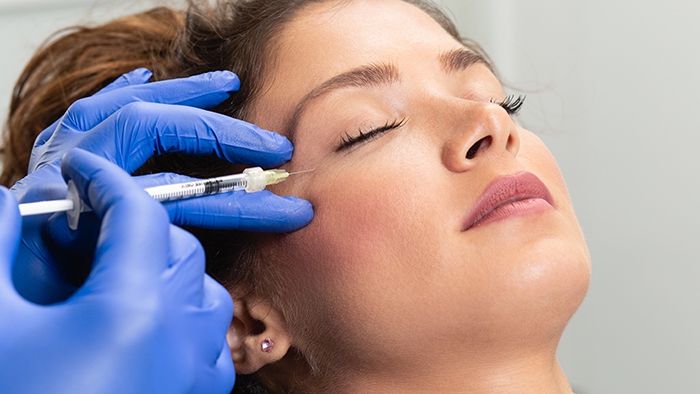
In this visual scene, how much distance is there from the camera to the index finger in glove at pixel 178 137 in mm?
1149

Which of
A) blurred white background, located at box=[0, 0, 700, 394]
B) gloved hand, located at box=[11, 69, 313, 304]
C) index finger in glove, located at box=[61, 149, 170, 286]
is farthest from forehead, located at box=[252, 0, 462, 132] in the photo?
blurred white background, located at box=[0, 0, 700, 394]

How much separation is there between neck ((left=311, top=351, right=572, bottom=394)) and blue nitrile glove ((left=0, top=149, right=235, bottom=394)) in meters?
0.35

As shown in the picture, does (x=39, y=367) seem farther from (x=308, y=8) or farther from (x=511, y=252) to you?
(x=308, y=8)

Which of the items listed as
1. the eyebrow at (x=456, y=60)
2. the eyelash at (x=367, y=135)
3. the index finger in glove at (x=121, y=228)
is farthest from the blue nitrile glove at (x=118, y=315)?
the eyebrow at (x=456, y=60)

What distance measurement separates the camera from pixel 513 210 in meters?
1.06

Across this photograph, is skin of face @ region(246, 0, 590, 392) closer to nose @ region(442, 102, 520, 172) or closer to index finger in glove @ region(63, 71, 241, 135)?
nose @ region(442, 102, 520, 172)

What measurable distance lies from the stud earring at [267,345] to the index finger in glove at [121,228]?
388 mm

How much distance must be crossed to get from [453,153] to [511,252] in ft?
0.64

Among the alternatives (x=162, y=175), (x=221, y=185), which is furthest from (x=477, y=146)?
(x=162, y=175)

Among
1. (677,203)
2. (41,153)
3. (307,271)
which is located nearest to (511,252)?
(307,271)

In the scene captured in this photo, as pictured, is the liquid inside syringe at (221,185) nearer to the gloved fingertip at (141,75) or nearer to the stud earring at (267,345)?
the stud earring at (267,345)

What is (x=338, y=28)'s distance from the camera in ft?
4.17

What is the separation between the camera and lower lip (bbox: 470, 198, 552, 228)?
1.05 m

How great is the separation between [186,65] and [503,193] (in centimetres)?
87
